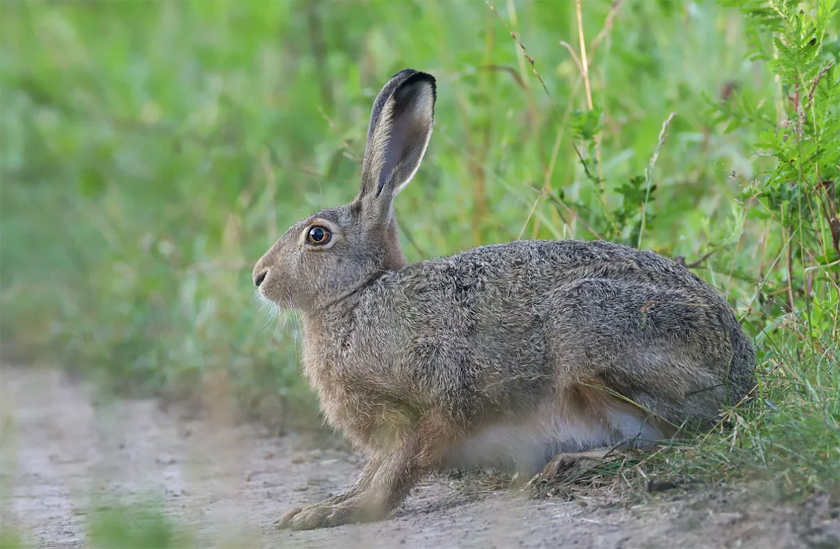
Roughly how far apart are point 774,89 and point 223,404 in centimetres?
313

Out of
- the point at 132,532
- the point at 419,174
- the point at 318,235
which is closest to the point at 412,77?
the point at 318,235

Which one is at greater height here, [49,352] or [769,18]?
[769,18]

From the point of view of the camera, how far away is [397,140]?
4652 millimetres

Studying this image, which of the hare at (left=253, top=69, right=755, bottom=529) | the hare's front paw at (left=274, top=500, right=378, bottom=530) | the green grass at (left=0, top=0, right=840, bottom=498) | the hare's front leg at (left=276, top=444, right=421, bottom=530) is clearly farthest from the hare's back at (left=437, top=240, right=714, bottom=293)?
the hare's front paw at (left=274, top=500, right=378, bottom=530)

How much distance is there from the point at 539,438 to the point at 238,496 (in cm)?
130

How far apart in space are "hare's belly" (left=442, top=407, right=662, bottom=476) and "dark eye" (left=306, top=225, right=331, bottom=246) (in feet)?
3.52

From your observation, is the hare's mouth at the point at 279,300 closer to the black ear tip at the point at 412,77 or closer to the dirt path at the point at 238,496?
the dirt path at the point at 238,496

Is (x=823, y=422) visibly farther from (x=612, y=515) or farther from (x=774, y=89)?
(x=774, y=89)

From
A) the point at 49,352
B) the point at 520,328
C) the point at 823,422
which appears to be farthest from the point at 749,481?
the point at 49,352

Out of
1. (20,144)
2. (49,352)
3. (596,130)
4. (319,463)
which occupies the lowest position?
(319,463)

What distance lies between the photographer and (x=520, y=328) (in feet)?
13.2

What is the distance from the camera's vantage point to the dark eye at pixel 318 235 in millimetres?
4641

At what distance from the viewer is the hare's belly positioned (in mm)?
3918

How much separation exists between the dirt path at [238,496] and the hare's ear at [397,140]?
1.17m
